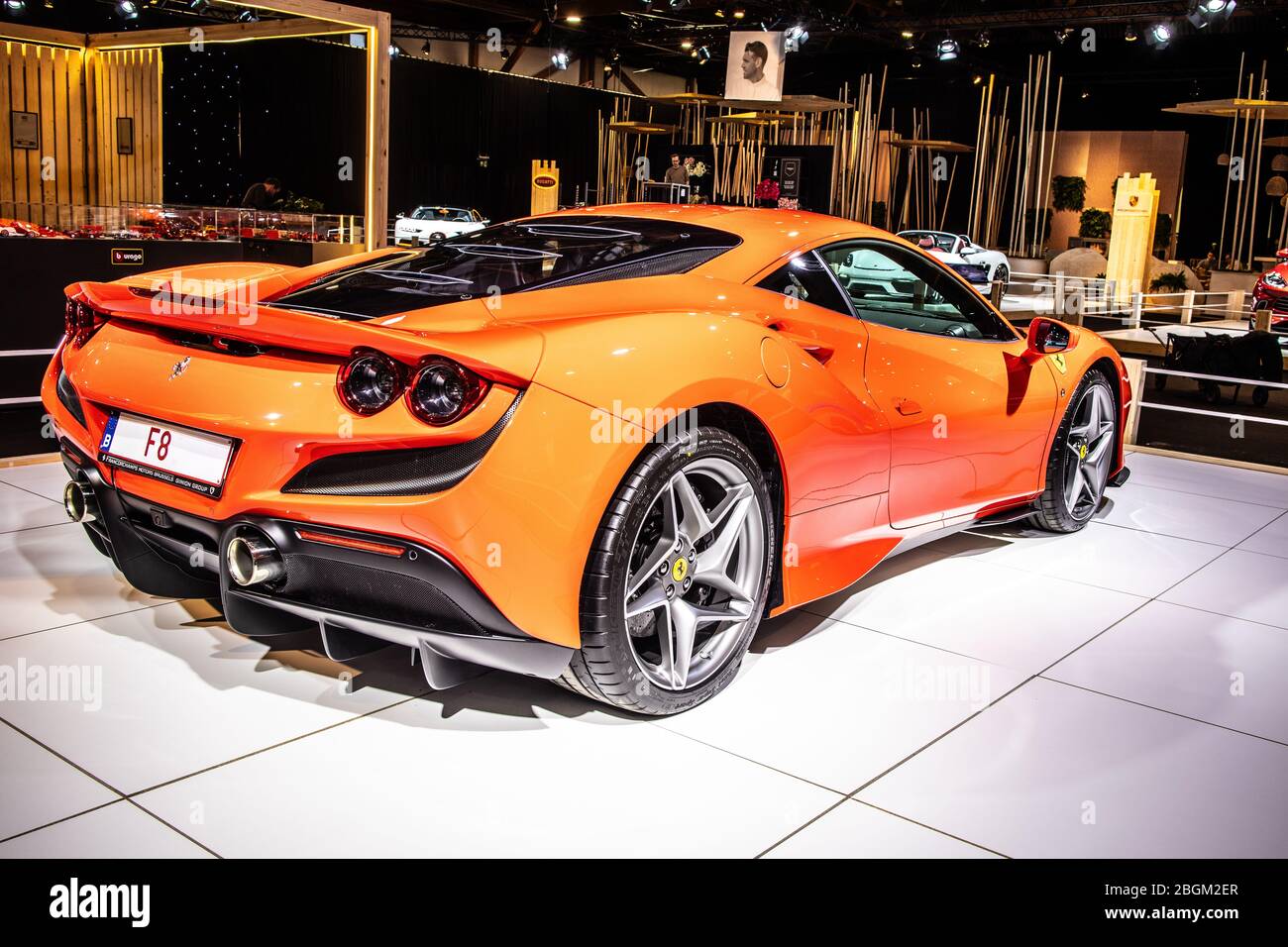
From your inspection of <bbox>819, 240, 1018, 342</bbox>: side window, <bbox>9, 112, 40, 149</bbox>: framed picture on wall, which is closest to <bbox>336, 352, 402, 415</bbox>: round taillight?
<bbox>819, 240, 1018, 342</bbox>: side window

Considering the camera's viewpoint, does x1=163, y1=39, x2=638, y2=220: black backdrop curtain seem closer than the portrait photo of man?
Yes

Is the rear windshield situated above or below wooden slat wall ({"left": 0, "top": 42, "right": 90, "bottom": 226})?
below

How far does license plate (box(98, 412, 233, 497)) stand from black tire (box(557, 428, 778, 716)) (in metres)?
0.81

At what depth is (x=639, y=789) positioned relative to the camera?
229cm

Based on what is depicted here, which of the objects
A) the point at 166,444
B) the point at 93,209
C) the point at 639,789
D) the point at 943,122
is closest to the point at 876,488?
the point at 639,789

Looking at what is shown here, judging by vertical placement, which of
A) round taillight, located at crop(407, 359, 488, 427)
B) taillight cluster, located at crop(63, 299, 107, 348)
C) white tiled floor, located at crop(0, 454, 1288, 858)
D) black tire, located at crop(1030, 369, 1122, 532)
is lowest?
white tiled floor, located at crop(0, 454, 1288, 858)

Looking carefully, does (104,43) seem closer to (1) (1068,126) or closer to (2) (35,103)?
(2) (35,103)

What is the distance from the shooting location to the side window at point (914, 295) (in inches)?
142

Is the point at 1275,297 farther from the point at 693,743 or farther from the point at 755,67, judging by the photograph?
the point at 693,743

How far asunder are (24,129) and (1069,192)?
769 inches

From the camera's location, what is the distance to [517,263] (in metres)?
2.98

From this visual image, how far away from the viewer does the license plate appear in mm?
2346

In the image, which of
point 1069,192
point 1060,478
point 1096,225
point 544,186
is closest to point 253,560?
point 1060,478

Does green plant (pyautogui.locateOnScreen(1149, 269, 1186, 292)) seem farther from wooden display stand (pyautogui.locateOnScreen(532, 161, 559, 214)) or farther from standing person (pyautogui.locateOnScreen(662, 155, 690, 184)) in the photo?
wooden display stand (pyautogui.locateOnScreen(532, 161, 559, 214))
